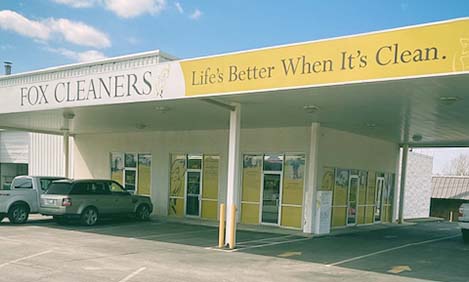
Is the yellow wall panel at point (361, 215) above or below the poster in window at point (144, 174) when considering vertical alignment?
below

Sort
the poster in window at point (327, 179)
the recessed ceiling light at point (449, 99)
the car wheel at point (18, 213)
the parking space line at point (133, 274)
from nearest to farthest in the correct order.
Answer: the parking space line at point (133, 274) < the recessed ceiling light at point (449, 99) < the car wheel at point (18, 213) < the poster in window at point (327, 179)

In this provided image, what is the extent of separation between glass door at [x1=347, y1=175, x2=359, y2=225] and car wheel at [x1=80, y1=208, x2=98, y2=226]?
9716 mm

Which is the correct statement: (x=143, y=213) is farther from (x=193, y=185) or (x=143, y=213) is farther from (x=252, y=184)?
(x=252, y=184)

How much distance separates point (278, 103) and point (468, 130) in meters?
8.07

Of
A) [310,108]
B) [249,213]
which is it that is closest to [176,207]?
[249,213]

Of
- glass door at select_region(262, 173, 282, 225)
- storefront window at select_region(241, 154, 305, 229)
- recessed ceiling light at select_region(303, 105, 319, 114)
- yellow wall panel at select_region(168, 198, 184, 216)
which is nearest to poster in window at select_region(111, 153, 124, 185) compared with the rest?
yellow wall panel at select_region(168, 198, 184, 216)

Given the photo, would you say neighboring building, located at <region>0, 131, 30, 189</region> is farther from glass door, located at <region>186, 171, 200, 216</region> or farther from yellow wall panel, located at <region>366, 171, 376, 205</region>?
yellow wall panel, located at <region>366, 171, 376, 205</region>

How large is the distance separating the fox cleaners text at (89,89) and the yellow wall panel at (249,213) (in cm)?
758

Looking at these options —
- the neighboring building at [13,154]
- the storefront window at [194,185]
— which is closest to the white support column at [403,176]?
the storefront window at [194,185]

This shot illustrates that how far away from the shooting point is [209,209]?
60.8 feet

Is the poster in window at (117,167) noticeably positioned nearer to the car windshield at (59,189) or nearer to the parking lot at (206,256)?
the car windshield at (59,189)

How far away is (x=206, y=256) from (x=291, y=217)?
21.1 feet

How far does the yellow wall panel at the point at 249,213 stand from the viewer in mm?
17062

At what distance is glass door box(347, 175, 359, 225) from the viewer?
1808cm
